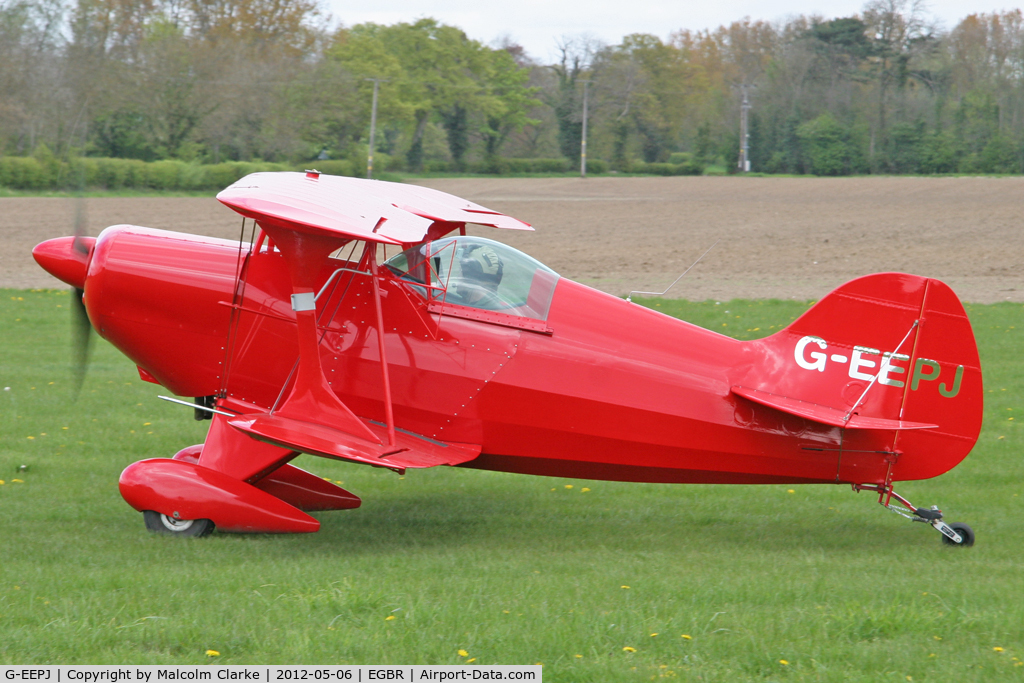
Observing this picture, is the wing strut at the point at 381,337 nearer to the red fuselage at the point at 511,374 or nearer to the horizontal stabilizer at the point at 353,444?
the horizontal stabilizer at the point at 353,444

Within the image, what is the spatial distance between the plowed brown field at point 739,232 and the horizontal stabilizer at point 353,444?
13697 millimetres

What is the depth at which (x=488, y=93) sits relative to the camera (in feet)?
277

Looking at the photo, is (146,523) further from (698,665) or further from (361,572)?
(698,665)

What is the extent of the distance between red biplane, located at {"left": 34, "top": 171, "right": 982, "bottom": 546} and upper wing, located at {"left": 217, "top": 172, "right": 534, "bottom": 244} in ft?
0.22

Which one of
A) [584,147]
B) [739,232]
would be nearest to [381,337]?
[739,232]

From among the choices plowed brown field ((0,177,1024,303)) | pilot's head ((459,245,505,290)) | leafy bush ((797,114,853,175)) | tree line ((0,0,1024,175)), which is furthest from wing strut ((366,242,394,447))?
leafy bush ((797,114,853,175))

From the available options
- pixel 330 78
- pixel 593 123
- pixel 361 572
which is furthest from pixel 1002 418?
pixel 593 123

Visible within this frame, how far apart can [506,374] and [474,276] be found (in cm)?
78

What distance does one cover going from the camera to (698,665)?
14.4 feet

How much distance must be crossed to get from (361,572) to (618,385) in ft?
7.29

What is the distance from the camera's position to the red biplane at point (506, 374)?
6.48 meters

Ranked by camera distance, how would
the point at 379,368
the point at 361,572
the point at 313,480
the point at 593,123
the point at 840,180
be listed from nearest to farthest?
1. the point at 361,572
2. the point at 379,368
3. the point at 313,480
4. the point at 840,180
5. the point at 593,123

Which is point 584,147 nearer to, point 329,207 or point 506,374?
point 506,374

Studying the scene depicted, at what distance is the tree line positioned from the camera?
50438 mm
